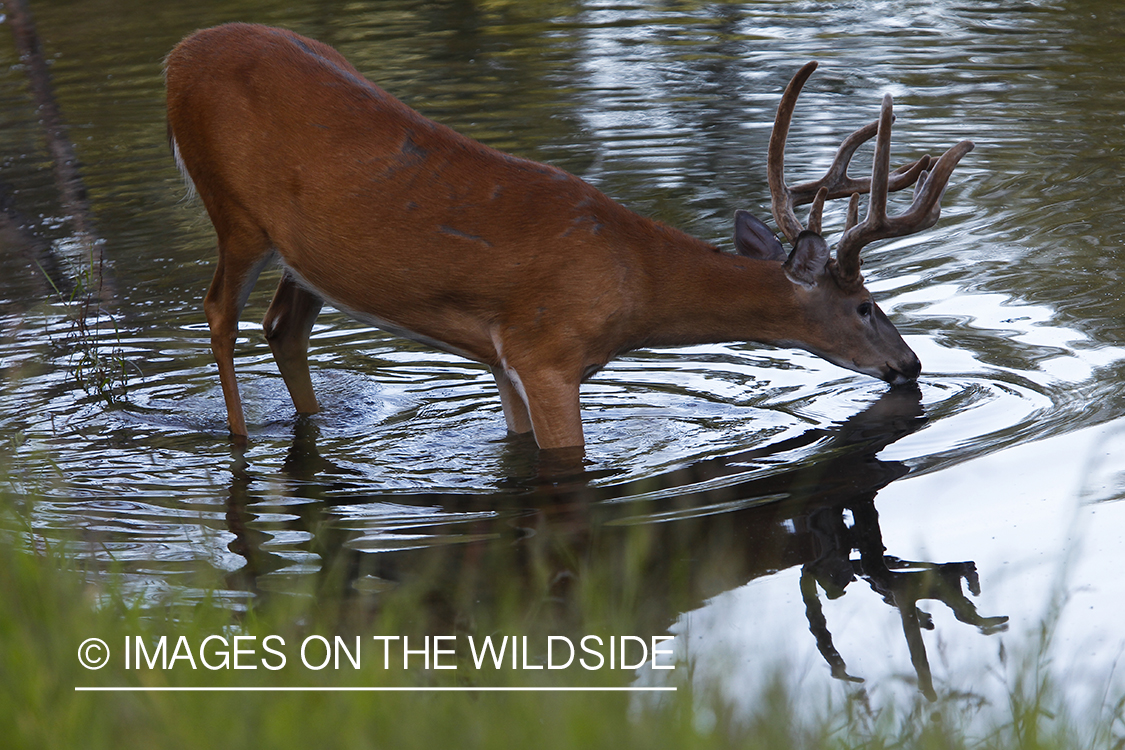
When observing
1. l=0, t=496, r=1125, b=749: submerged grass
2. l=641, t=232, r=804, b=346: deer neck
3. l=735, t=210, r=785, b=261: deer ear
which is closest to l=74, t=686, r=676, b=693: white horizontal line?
l=0, t=496, r=1125, b=749: submerged grass

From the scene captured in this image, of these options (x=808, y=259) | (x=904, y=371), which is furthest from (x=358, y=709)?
(x=904, y=371)

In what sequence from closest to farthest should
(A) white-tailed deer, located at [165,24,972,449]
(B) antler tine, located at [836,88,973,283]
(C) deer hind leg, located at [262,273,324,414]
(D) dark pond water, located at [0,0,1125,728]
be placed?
(D) dark pond water, located at [0,0,1125,728]
(A) white-tailed deer, located at [165,24,972,449]
(B) antler tine, located at [836,88,973,283]
(C) deer hind leg, located at [262,273,324,414]

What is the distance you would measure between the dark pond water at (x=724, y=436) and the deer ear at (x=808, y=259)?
56 cm

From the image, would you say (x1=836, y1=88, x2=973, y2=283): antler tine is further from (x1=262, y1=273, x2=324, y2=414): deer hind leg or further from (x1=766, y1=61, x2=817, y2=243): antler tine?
(x1=262, y1=273, x2=324, y2=414): deer hind leg

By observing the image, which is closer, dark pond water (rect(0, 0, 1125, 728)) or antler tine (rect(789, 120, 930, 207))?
dark pond water (rect(0, 0, 1125, 728))

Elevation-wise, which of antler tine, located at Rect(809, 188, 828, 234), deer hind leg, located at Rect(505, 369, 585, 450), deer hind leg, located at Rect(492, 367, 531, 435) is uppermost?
antler tine, located at Rect(809, 188, 828, 234)

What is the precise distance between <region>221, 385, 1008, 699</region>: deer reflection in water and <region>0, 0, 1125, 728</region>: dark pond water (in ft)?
0.05

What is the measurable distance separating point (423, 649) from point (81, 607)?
0.83 meters

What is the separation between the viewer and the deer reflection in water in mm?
3707

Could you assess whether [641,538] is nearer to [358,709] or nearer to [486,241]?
[486,241]

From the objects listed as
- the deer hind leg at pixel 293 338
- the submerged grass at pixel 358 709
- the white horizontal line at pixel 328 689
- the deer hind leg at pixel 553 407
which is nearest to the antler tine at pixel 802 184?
→ the deer hind leg at pixel 553 407

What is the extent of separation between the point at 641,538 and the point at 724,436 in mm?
1295

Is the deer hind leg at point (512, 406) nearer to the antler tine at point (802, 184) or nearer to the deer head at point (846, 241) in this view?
the deer head at point (846, 241)

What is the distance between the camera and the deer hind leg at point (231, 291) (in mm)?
5578
